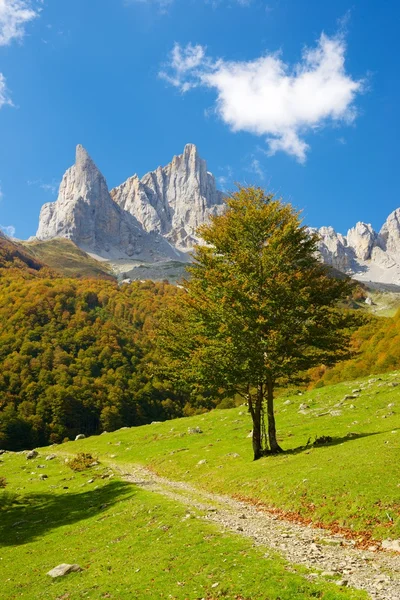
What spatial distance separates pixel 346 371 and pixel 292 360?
56.9 meters

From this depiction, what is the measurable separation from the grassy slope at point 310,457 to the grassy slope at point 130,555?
4140 mm

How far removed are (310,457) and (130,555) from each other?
476 inches

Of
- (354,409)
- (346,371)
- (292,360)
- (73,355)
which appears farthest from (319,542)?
(73,355)

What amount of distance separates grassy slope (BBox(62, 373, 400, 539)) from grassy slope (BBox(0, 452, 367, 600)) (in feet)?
13.6

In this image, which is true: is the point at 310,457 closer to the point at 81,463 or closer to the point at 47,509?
the point at 47,509

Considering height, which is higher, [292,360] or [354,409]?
[292,360]

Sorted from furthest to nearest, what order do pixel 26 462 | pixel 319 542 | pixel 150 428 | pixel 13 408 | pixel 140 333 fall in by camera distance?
1. pixel 140 333
2. pixel 13 408
3. pixel 150 428
4. pixel 26 462
5. pixel 319 542

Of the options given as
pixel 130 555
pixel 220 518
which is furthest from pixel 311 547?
pixel 130 555

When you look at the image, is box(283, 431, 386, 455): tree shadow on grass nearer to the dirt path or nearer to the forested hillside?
the dirt path

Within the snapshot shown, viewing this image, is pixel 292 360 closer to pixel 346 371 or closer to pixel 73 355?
pixel 346 371

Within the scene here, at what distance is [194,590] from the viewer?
Result: 1077cm

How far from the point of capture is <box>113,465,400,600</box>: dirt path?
999 centimetres

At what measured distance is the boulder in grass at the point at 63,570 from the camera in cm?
1427

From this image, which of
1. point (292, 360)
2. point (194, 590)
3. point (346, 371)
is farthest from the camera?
point (346, 371)
